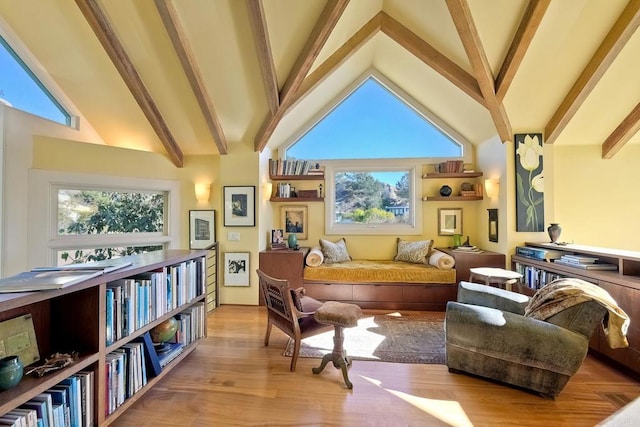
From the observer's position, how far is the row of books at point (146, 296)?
170 cm

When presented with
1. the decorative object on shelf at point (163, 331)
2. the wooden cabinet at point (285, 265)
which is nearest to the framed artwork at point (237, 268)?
the wooden cabinet at point (285, 265)

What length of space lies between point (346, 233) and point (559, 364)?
3.18m

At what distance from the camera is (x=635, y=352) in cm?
228

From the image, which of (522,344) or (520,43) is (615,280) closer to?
(522,344)

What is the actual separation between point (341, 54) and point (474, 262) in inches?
129

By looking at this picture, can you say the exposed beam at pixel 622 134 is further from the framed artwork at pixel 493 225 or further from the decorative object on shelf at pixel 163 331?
the decorative object on shelf at pixel 163 331

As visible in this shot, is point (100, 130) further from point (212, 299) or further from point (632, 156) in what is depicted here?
point (632, 156)

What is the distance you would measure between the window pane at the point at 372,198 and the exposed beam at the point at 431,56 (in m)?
1.71

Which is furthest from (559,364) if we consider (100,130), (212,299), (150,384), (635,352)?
(100,130)

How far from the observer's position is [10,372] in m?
1.21

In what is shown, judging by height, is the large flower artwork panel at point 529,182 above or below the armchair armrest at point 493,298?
above

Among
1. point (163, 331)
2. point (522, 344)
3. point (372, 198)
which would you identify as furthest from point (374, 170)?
point (163, 331)

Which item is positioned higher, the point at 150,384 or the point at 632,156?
the point at 632,156

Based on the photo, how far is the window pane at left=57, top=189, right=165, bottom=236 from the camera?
11.4 feet
